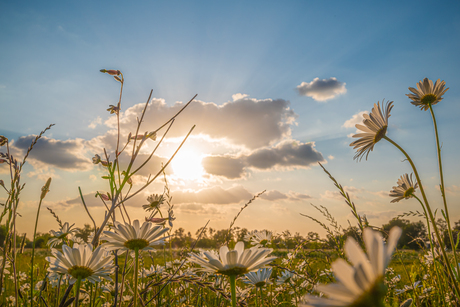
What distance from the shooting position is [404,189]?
7.73 ft

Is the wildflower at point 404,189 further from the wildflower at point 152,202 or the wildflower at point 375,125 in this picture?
the wildflower at point 152,202

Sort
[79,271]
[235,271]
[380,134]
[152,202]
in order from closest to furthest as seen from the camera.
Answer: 1. [235,271]
2. [79,271]
3. [380,134]
4. [152,202]

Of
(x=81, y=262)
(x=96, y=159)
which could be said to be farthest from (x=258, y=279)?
(x=96, y=159)

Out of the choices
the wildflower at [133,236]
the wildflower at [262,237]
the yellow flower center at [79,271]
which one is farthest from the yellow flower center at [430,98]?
the yellow flower center at [79,271]

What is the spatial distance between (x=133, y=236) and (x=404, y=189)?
7.51ft

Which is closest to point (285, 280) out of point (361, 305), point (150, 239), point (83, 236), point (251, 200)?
point (251, 200)

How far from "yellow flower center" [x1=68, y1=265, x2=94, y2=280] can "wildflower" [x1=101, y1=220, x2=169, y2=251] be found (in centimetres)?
11

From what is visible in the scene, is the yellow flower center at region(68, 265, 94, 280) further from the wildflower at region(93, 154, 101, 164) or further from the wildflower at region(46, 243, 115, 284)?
the wildflower at region(93, 154, 101, 164)

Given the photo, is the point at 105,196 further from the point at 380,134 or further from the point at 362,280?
the point at 380,134

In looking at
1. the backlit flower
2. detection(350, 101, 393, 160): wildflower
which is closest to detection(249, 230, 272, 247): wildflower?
detection(350, 101, 393, 160): wildflower

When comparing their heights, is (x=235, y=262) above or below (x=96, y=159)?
below

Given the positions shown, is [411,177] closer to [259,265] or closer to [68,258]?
[259,265]

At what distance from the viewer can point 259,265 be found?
3.07 ft

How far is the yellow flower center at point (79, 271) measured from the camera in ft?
3.52
